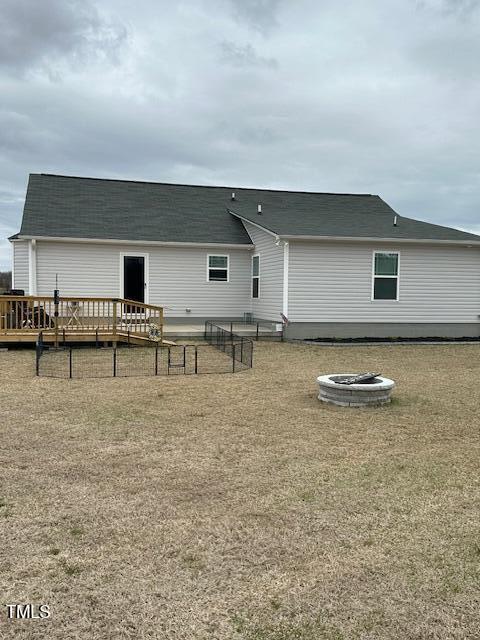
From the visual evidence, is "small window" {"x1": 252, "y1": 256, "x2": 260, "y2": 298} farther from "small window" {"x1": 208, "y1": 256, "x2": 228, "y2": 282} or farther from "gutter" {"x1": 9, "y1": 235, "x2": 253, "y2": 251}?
"small window" {"x1": 208, "y1": 256, "x2": 228, "y2": 282}

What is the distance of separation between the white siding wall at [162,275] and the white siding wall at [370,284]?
10.6ft

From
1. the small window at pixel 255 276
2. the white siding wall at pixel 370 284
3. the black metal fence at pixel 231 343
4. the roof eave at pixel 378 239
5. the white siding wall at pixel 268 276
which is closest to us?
the black metal fence at pixel 231 343

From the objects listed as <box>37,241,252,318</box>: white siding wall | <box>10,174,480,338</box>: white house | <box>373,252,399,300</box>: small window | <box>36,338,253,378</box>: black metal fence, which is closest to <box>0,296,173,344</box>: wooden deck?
<box>36,338,253,378</box>: black metal fence

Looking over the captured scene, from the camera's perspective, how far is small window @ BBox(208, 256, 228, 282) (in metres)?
17.7

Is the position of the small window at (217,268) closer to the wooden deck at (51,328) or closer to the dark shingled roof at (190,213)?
the dark shingled roof at (190,213)

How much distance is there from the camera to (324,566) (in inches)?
122

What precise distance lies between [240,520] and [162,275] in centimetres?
1392

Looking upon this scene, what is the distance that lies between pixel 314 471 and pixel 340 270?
1138 cm

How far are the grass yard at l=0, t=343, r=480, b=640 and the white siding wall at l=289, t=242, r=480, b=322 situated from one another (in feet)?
27.3

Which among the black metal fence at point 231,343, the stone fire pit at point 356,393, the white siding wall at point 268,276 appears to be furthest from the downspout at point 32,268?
the stone fire pit at point 356,393

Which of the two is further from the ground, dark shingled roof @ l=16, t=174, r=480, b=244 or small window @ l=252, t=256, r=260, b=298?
dark shingled roof @ l=16, t=174, r=480, b=244

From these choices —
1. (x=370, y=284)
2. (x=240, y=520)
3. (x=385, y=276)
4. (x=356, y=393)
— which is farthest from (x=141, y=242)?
(x=240, y=520)

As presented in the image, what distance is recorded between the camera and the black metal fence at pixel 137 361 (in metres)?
9.73

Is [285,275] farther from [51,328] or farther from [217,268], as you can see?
[51,328]
